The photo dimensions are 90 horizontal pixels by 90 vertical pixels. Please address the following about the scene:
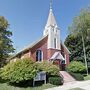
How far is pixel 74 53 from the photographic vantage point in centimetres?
4644

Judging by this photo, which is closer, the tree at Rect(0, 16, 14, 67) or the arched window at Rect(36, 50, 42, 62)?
the tree at Rect(0, 16, 14, 67)

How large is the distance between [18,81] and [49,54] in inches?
590

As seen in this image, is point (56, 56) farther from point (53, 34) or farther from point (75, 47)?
point (75, 47)

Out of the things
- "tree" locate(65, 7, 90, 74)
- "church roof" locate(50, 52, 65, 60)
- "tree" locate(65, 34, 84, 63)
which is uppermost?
"tree" locate(65, 7, 90, 74)

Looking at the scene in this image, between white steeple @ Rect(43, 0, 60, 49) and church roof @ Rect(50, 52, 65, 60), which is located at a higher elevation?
white steeple @ Rect(43, 0, 60, 49)

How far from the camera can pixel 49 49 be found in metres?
34.5

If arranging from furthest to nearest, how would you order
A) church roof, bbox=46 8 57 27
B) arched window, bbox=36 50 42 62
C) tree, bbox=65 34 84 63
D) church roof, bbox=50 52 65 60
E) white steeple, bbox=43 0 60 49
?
tree, bbox=65 34 84 63 < church roof, bbox=46 8 57 27 < white steeple, bbox=43 0 60 49 < church roof, bbox=50 52 65 60 < arched window, bbox=36 50 42 62

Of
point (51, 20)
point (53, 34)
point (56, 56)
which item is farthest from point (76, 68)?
point (51, 20)

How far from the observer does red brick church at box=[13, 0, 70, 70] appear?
33.2m

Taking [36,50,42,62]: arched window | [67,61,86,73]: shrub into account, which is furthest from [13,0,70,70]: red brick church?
[67,61,86,73]: shrub

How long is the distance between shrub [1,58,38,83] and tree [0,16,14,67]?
15.3ft

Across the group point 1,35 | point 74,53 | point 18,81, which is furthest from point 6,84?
point 74,53

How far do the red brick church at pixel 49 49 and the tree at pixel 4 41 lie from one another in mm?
6774

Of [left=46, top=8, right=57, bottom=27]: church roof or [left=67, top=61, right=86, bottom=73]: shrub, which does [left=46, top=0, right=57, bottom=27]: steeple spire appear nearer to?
[left=46, top=8, right=57, bottom=27]: church roof
